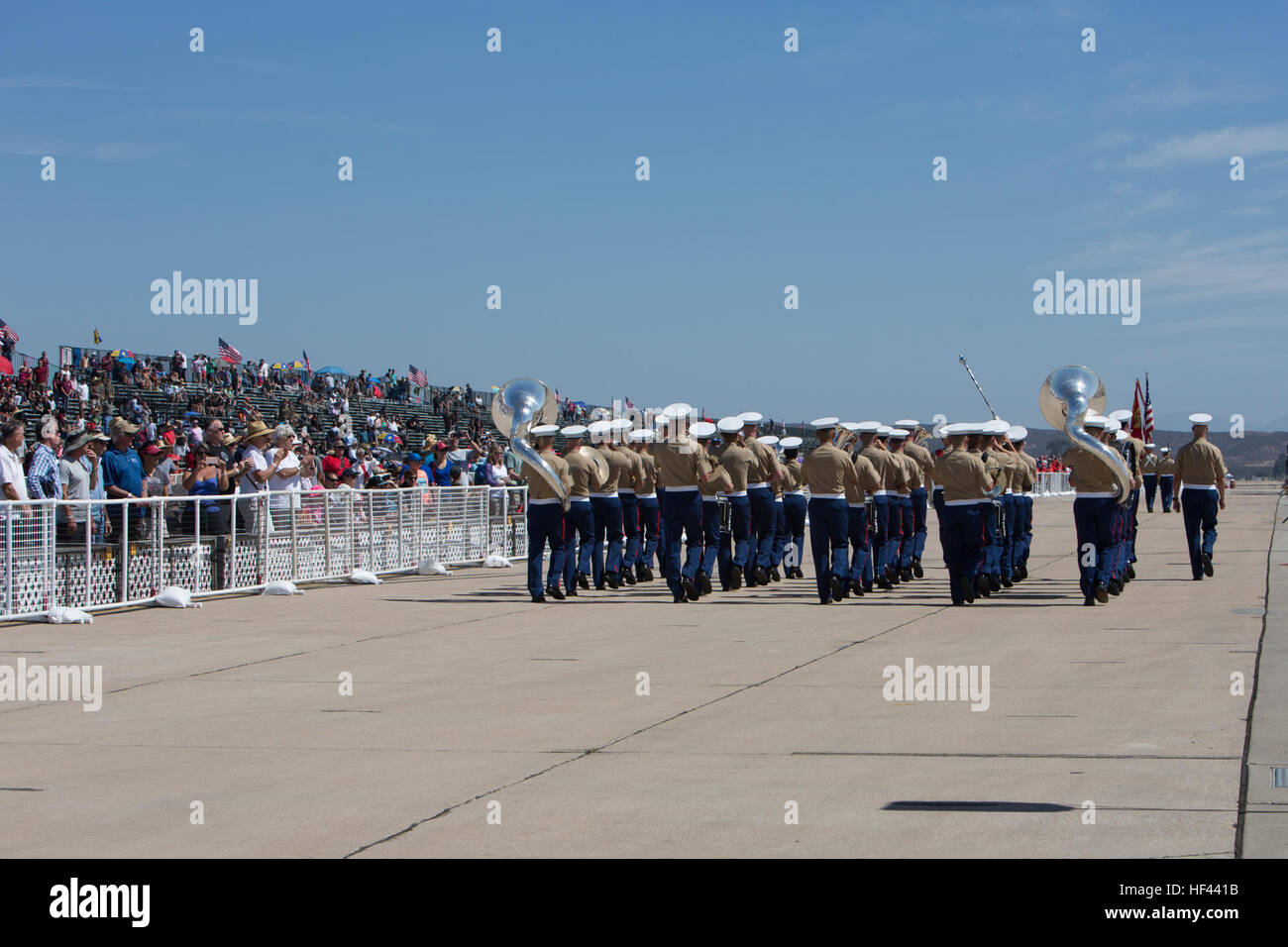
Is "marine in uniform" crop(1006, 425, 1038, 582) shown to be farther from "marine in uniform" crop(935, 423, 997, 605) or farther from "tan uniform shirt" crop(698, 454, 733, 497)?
"tan uniform shirt" crop(698, 454, 733, 497)

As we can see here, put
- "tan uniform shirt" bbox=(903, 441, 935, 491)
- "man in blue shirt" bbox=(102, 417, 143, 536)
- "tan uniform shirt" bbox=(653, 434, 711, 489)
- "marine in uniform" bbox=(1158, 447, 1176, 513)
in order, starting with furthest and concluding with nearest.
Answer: "marine in uniform" bbox=(1158, 447, 1176, 513) < "tan uniform shirt" bbox=(903, 441, 935, 491) < "tan uniform shirt" bbox=(653, 434, 711, 489) < "man in blue shirt" bbox=(102, 417, 143, 536)

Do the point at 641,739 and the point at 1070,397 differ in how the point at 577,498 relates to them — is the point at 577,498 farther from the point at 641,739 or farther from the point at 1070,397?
the point at 641,739

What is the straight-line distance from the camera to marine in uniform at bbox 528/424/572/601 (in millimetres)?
17547

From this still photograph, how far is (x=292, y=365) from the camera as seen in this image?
180 ft

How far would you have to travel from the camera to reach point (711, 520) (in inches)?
732

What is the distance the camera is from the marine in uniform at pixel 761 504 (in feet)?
63.9

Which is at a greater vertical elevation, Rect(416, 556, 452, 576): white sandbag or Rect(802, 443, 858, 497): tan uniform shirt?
Rect(802, 443, 858, 497): tan uniform shirt

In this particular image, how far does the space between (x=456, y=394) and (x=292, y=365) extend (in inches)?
302

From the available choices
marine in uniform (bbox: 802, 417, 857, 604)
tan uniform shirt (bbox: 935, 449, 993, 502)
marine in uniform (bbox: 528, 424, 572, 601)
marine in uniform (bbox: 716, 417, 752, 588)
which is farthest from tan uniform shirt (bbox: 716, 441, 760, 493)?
tan uniform shirt (bbox: 935, 449, 993, 502)

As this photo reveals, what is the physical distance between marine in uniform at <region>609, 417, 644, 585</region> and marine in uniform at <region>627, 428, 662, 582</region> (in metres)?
0.06

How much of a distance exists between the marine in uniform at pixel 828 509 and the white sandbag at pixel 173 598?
6.98 m

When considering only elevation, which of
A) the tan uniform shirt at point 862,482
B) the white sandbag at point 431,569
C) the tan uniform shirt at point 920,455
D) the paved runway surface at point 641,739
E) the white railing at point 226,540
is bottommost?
the white sandbag at point 431,569

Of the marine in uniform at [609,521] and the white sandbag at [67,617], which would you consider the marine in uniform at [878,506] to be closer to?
the marine in uniform at [609,521]

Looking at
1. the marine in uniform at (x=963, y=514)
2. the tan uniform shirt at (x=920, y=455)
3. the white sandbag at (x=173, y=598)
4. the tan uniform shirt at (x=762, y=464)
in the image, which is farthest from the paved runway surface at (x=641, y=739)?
the tan uniform shirt at (x=920, y=455)
